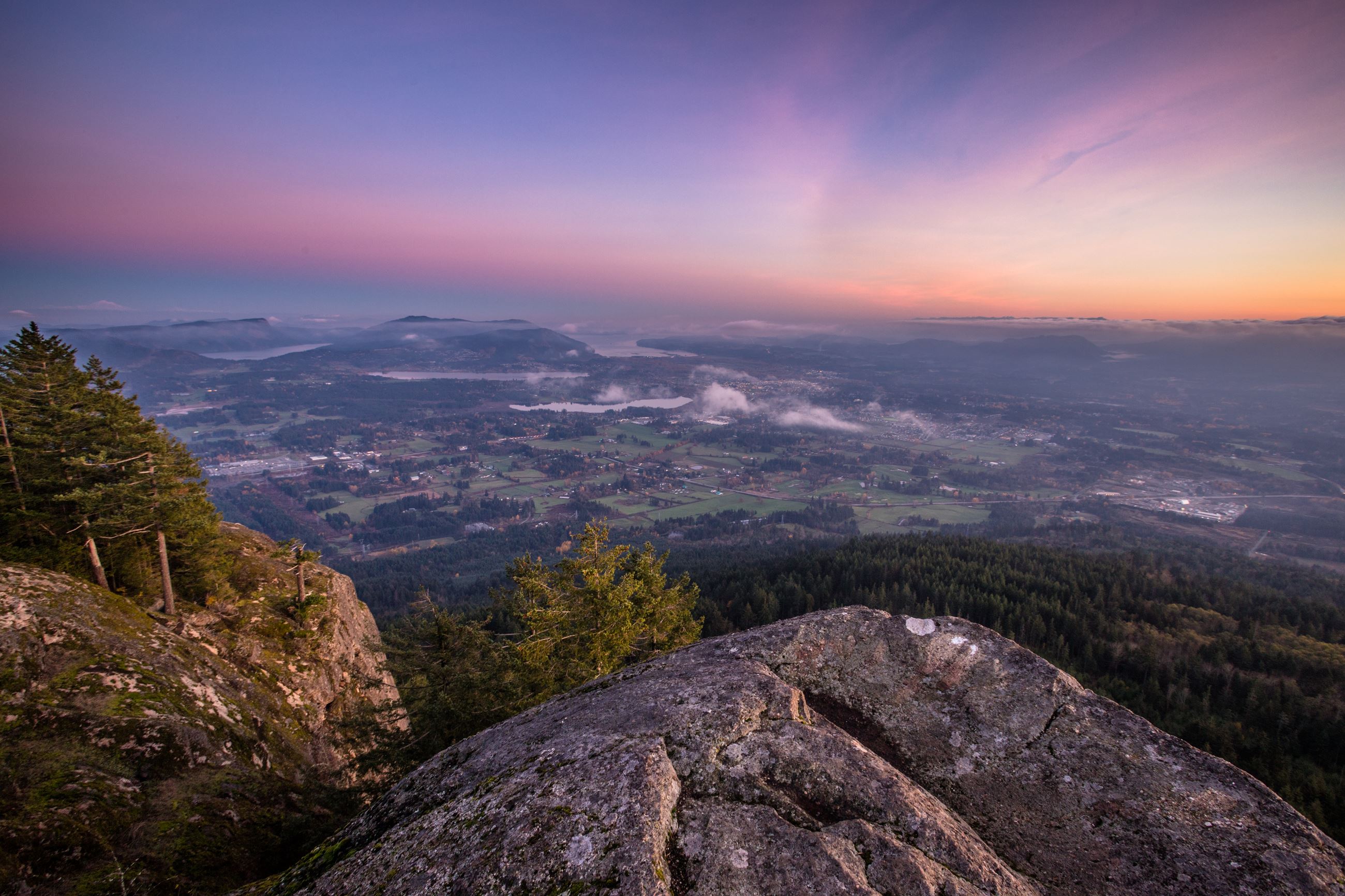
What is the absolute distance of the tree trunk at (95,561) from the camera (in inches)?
817

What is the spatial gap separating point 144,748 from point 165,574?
11.6 metres

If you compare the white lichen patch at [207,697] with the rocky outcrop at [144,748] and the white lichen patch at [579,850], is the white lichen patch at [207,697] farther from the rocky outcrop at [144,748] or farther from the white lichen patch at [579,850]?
the white lichen patch at [579,850]

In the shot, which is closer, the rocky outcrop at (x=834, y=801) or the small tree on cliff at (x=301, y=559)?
the rocky outcrop at (x=834, y=801)

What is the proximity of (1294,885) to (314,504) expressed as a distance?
215m

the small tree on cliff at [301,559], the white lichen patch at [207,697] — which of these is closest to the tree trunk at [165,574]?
the small tree on cliff at [301,559]

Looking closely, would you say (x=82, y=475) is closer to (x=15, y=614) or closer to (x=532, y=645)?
(x=15, y=614)

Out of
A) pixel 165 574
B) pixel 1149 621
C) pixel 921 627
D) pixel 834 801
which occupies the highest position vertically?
pixel 921 627

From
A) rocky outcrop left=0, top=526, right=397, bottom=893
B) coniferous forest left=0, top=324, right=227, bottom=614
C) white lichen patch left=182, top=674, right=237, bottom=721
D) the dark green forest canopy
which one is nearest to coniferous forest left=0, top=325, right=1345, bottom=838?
coniferous forest left=0, top=324, right=227, bottom=614

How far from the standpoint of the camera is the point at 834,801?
23.4ft

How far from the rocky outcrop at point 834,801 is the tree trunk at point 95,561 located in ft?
72.1

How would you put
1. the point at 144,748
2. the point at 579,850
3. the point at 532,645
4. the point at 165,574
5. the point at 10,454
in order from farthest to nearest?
the point at 165,574, the point at 10,454, the point at 532,645, the point at 144,748, the point at 579,850

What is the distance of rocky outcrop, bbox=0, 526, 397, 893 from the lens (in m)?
10.7

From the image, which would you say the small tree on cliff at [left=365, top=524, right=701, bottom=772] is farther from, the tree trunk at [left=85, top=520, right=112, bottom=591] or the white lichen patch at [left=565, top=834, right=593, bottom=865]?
the white lichen patch at [left=565, top=834, right=593, bottom=865]

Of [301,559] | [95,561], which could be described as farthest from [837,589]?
[95,561]
